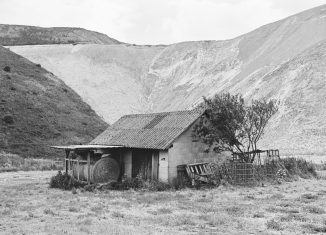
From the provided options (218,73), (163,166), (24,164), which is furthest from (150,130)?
(218,73)

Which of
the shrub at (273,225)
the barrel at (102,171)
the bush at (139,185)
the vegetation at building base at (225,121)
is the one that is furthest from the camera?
the vegetation at building base at (225,121)

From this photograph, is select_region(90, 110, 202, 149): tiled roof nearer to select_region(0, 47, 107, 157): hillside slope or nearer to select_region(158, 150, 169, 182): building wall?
select_region(158, 150, 169, 182): building wall

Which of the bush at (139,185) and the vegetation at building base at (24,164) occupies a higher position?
the vegetation at building base at (24,164)

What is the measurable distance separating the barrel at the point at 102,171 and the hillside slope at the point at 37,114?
2053cm

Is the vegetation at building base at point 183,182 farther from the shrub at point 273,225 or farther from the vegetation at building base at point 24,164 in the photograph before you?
the vegetation at building base at point 24,164

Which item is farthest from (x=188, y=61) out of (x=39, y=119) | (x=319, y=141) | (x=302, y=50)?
(x=319, y=141)

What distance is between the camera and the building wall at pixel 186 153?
2417 cm

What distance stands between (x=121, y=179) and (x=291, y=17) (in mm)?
64242

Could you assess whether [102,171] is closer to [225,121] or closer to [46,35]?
[225,121]

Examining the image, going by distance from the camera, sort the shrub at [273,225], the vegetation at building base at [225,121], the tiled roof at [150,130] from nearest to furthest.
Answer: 1. the shrub at [273,225]
2. the tiled roof at [150,130]
3. the vegetation at building base at [225,121]

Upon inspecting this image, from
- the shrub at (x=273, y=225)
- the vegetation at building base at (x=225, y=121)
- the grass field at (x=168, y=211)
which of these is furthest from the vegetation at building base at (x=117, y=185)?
the shrub at (x=273, y=225)

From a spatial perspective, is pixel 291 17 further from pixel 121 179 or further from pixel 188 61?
pixel 121 179

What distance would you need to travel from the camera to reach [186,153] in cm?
2483

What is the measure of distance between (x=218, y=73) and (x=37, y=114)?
32.1 metres
